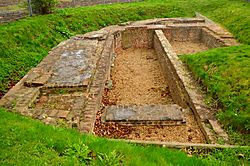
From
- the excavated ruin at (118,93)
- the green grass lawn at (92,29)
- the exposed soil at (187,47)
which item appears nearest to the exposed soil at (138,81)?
the excavated ruin at (118,93)

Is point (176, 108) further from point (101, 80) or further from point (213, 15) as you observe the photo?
point (213, 15)

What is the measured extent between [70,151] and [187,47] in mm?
10851

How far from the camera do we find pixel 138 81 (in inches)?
398

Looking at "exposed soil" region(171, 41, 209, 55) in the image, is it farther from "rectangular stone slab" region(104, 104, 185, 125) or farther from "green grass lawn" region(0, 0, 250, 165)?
"rectangular stone slab" region(104, 104, 185, 125)

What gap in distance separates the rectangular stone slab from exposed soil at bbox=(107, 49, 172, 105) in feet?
6.03

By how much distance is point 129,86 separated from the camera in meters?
9.55

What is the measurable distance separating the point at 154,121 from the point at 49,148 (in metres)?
2.49

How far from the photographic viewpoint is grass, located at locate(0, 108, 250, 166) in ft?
12.3

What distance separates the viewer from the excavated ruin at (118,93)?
Result: 555 cm

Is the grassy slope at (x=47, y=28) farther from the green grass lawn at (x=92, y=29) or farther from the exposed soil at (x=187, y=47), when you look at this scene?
the exposed soil at (x=187, y=47)

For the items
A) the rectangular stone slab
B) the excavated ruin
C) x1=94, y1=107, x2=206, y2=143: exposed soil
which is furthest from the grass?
the rectangular stone slab

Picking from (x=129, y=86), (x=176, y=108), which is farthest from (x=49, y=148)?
(x=129, y=86)

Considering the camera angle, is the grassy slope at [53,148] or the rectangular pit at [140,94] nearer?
the grassy slope at [53,148]

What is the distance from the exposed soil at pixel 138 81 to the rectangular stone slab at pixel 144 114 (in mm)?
1838
